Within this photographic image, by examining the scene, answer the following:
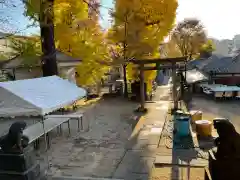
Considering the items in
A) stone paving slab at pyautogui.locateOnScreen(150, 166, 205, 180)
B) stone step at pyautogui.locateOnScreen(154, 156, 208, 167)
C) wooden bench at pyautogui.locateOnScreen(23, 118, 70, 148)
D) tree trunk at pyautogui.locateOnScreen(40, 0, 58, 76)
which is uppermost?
tree trunk at pyautogui.locateOnScreen(40, 0, 58, 76)

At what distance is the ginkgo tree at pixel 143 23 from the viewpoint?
17578 mm

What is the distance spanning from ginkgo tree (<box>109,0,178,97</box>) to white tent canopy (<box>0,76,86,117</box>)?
30.0ft

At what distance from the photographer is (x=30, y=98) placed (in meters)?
7.12

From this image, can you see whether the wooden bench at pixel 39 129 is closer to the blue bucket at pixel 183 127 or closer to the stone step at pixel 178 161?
the stone step at pixel 178 161

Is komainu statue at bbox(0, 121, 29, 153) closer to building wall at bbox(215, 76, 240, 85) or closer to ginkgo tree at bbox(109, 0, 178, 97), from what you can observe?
ginkgo tree at bbox(109, 0, 178, 97)

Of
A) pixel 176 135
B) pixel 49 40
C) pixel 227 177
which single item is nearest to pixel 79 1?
pixel 49 40

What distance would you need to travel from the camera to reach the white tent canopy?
22.1 feet

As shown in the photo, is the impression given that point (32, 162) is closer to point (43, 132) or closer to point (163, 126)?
point (43, 132)

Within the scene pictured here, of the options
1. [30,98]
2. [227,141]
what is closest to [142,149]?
[30,98]

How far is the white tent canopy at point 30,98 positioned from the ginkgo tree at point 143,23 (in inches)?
360

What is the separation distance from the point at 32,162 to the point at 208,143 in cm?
584

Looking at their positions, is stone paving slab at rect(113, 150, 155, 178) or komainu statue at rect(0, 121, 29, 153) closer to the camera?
komainu statue at rect(0, 121, 29, 153)

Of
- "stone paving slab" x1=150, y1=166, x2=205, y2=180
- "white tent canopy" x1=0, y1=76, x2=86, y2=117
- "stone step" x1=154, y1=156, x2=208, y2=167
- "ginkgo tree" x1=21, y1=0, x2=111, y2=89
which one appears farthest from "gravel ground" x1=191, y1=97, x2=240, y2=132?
"white tent canopy" x1=0, y1=76, x2=86, y2=117

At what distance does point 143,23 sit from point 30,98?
1278 cm
